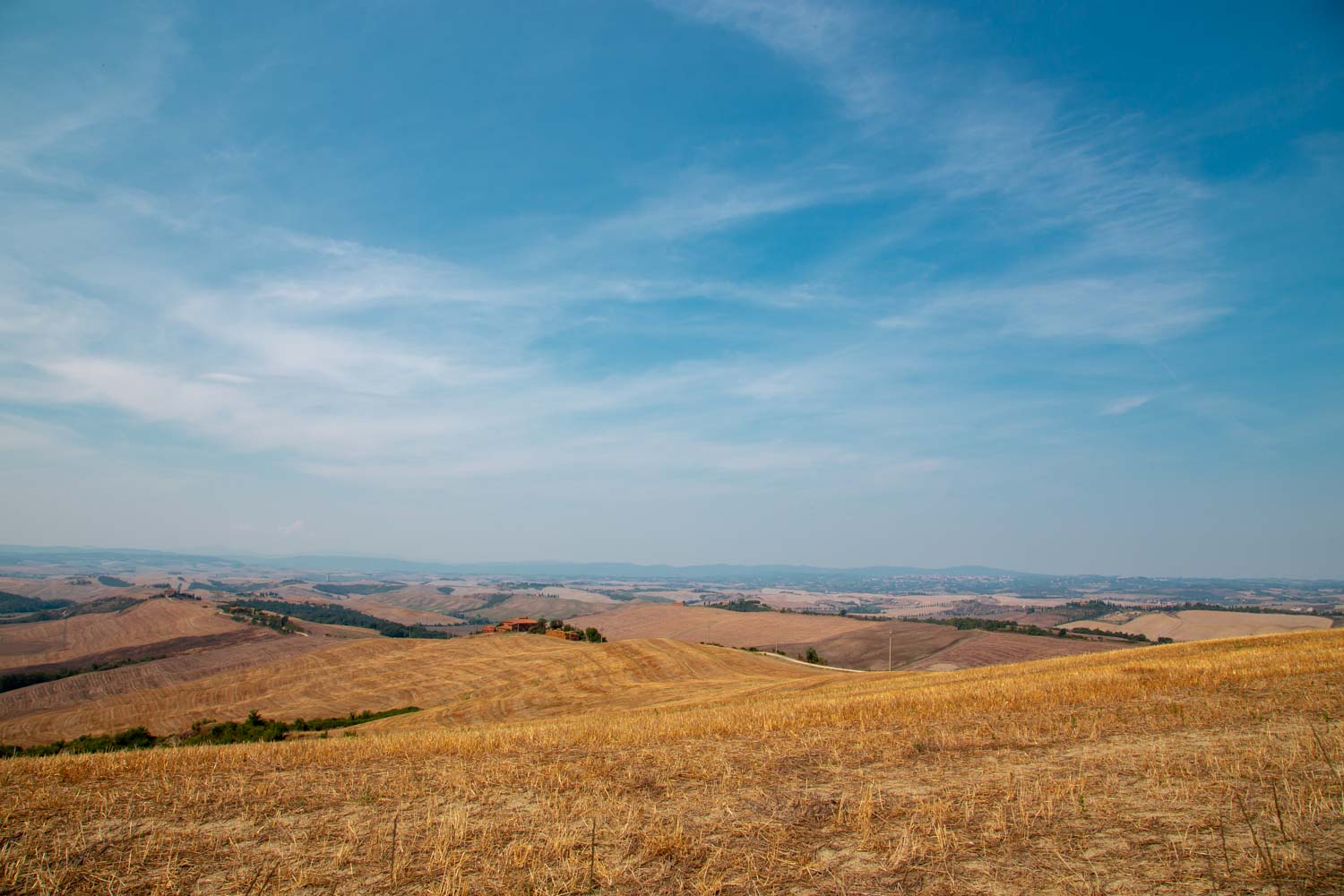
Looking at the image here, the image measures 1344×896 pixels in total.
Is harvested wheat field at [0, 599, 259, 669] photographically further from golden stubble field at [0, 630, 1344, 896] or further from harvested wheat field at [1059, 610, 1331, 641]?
harvested wheat field at [1059, 610, 1331, 641]

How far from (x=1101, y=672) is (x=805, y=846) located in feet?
77.5

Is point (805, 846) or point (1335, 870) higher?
point (1335, 870)

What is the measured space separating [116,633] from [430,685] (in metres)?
113

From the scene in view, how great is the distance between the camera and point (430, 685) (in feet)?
247

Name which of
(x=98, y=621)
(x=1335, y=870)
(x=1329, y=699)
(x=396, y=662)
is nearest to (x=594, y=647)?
(x=396, y=662)

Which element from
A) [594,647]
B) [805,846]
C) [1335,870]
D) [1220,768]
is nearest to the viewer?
[1335,870]

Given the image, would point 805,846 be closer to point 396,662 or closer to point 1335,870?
point 1335,870

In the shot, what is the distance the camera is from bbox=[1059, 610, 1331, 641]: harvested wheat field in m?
138

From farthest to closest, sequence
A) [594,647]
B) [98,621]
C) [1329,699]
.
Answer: [98,621] → [594,647] → [1329,699]

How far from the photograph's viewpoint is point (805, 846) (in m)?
8.07

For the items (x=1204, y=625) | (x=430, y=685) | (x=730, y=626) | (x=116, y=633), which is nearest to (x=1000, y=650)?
(x=730, y=626)

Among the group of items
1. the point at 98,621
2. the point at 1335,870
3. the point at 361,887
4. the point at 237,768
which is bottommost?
the point at 98,621

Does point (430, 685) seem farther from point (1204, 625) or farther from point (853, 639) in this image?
point (1204, 625)

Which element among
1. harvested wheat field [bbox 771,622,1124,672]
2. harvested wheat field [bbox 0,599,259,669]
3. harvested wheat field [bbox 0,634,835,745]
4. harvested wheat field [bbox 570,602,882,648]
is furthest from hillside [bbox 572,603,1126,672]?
harvested wheat field [bbox 0,599,259,669]
